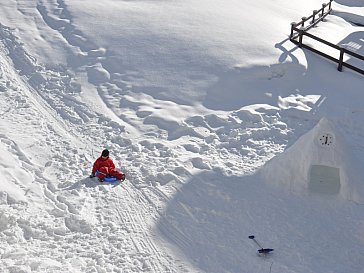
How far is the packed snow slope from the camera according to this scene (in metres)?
8.37

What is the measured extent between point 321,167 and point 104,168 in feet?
13.2

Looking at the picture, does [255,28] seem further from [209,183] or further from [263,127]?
[209,183]

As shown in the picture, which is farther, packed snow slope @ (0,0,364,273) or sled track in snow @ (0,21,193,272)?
packed snow slope @ (0,0,364,273)

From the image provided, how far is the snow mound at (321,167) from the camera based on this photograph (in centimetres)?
933

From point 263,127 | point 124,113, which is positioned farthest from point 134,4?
point 263,127

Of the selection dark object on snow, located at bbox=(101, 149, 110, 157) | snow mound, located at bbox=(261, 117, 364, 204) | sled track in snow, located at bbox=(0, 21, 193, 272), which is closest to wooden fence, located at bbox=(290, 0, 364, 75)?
snow mound, located at bbox=(261, 117, 364, 204)

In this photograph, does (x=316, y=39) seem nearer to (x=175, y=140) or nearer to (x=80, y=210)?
(x=175, y=140)

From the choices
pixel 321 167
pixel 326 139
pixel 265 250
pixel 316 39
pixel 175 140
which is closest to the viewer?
pixel 265 250

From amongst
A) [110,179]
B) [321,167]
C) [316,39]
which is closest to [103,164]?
[110,179]

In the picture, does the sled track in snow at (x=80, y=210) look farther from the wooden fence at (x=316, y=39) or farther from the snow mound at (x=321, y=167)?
the wooden fence at (x=316, y=39)

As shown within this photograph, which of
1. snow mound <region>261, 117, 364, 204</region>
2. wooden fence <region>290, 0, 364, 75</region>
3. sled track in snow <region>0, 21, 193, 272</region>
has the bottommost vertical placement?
sled track in snow <region>0, 21, 193, 272</region>

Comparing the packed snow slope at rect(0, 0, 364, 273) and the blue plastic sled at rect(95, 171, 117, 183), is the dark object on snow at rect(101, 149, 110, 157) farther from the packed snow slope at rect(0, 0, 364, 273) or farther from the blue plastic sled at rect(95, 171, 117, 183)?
the packed snow slope at rect(0, 0, 364, 273)

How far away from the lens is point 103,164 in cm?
1002

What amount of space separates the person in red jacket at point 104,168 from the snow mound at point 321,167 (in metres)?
2.98
